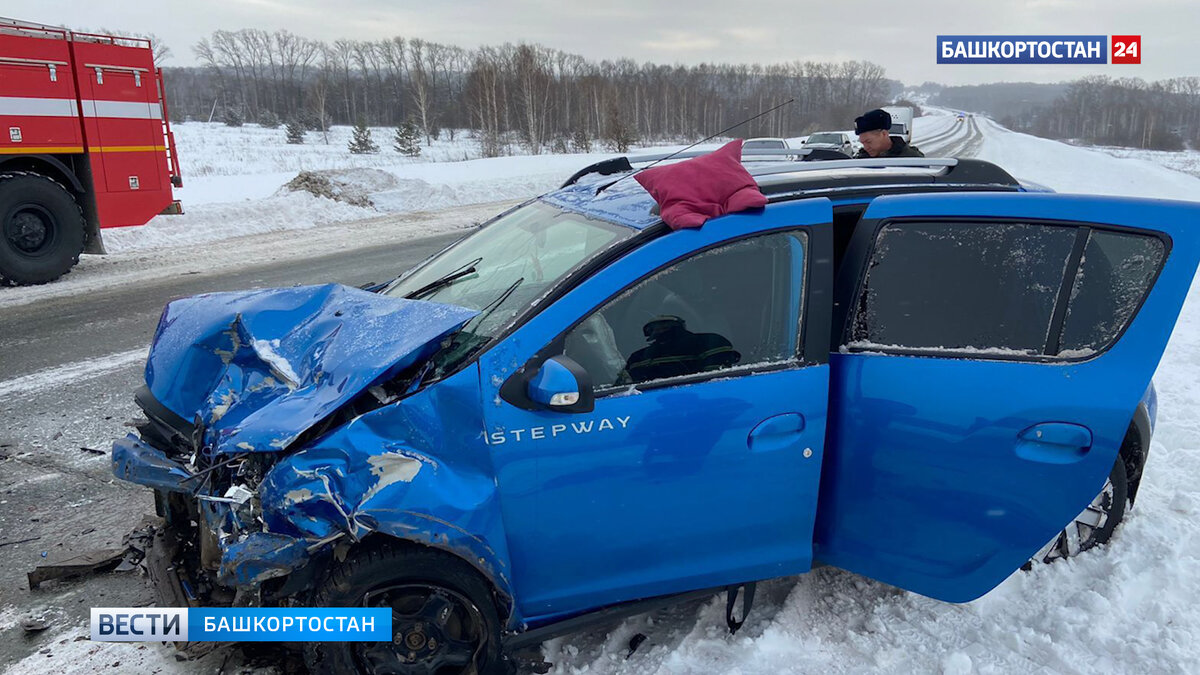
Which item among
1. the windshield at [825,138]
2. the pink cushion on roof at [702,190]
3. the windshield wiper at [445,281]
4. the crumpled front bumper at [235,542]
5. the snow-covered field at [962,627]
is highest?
the windshield at [825,138]

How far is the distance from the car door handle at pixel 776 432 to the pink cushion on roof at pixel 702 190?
697mm

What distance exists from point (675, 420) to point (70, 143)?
1011 centimetres

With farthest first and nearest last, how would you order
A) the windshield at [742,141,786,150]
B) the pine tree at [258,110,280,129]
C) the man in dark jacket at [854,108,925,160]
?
the pine tree at [258,110,280,129], the windshield at [742,141,786,150], the man in dark jacket at [854,108,925,160]

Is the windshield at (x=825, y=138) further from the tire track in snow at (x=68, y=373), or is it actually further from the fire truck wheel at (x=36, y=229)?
the tire track in snow at (x=68, y=373)

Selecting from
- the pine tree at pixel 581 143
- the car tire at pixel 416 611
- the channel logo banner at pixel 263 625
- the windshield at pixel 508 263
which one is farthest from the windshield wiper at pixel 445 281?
the pine tree at pixel 581 143

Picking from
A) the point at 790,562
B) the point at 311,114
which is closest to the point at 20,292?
the point at 790,562

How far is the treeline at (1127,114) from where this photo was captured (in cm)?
10862

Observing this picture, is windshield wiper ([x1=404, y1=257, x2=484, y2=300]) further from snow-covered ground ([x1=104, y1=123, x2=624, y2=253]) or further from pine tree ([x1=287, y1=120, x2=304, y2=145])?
pine tree ([x1=287, y1=120, x2=304, y2=145])

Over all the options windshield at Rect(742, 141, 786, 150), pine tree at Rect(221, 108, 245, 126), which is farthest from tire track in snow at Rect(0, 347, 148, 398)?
pine tree at Rect(221, 108, 245, 126)

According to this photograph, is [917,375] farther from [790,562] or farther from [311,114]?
[311,114]

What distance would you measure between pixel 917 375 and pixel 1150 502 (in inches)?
84.3

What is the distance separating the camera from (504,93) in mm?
53844

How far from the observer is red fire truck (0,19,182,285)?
9.08 metres

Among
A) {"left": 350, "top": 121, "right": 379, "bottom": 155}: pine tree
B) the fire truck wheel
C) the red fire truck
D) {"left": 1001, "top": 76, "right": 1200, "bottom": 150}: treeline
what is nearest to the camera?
the red fire truck
